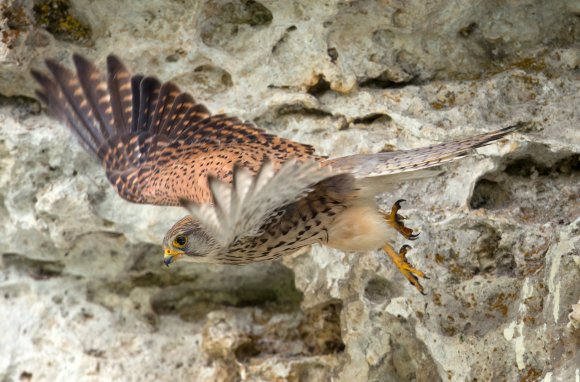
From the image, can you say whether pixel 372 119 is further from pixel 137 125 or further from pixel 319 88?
pixel 137 125

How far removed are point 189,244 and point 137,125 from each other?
1.00m

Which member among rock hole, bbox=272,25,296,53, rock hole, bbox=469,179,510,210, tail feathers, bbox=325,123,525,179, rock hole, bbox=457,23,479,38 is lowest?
rock hole, bbox=469,179,510,210

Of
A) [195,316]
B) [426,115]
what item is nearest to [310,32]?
[426,115]

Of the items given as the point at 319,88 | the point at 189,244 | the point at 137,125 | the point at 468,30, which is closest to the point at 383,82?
the point at 319,88

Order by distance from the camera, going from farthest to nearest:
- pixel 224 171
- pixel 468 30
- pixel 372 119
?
pixel 372 119
pixel 468 30
pixel 224 171

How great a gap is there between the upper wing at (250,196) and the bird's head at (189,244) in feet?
1.03

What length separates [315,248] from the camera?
4.64 meters

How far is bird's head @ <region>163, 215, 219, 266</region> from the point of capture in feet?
13.1

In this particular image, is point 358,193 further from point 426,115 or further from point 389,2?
point 389,2

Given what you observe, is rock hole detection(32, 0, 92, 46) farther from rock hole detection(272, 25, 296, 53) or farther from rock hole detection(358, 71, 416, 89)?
rock hole detection(358, 71, 416, 89)

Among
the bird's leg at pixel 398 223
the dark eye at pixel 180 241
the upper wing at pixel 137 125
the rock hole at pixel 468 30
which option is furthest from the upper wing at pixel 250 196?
the rock hole at pixel 468 30

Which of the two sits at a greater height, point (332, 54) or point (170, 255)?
point (332, 54)

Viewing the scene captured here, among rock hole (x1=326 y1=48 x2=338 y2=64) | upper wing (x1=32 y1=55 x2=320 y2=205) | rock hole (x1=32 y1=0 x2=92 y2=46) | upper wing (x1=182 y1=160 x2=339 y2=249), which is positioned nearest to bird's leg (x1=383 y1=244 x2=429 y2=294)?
upper wing (x1=32 y1=55 x2=320 y2=205)

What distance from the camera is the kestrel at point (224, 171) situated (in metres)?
3.41
